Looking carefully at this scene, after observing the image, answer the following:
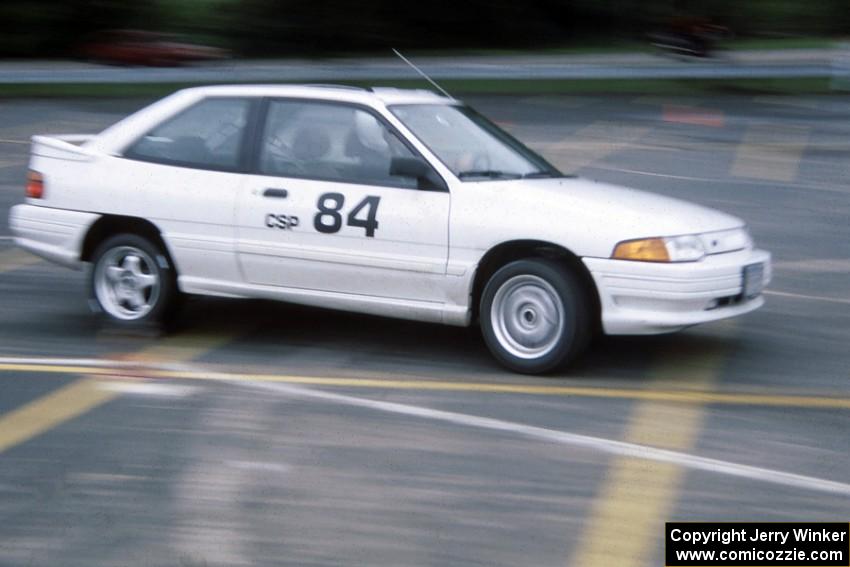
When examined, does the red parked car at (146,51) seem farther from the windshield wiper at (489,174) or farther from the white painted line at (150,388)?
the white painted line at (150,388)

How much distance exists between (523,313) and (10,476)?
9.73 ft

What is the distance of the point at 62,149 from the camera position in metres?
8.62

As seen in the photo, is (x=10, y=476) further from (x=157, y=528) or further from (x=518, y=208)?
(x=518, y=208)

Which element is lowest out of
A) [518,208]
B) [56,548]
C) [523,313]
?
[56,548]

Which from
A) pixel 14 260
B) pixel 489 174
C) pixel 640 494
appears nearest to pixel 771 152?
pixel 14 260

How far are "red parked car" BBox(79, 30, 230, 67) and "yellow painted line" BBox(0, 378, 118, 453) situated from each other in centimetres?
2272

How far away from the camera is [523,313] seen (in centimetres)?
746

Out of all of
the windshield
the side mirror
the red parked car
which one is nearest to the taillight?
the windshield

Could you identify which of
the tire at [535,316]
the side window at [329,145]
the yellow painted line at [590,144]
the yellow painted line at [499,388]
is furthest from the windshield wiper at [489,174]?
the yellow painted line at [590,144]

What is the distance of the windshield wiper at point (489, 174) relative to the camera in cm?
767

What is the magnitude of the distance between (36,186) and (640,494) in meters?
4.89

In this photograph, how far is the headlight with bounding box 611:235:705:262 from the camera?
280 inches

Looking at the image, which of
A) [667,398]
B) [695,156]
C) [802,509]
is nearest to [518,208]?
[667,398]

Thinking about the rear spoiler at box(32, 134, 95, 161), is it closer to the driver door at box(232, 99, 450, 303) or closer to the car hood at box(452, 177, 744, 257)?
the driver door at box(232, 99, 450, 303)
